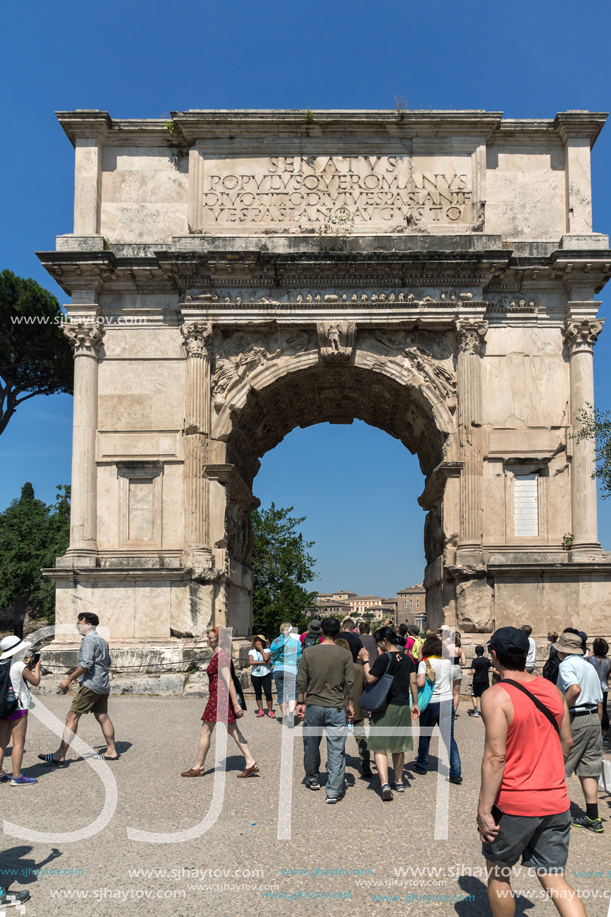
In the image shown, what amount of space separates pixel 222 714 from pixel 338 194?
12.8m

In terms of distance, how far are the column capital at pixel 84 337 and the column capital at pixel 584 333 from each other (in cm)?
1012

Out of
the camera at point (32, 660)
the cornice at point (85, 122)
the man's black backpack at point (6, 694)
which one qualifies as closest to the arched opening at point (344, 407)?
the cornice at point (85, 122)

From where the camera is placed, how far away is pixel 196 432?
16.5 m

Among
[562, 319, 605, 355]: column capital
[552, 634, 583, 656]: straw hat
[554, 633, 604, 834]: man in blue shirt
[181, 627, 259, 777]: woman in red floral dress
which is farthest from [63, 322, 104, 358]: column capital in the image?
[554, 633, 604, 834]: man in blue shirt

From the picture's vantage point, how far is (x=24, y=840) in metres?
5.88

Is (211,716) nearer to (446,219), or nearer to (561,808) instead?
(561,808)

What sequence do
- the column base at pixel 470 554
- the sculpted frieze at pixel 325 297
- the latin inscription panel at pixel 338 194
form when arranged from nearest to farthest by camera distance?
the column base at pixel 470 554 → the sculpted frieze at pixel 325 297 → the latin inscription panel at pixel 338 194

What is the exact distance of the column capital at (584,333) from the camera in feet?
55.0

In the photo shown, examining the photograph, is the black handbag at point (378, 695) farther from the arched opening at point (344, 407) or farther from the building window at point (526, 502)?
the building window at point (526, 502)

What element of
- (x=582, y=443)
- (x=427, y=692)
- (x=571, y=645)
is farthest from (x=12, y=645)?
(x=582, y=443)

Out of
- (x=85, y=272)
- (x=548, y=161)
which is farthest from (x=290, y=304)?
(x=548, y=161)

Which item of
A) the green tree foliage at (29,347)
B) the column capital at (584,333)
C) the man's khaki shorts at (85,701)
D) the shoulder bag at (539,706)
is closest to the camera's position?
the shoulder bag at (539,706)

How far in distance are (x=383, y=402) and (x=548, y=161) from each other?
653 centimetres

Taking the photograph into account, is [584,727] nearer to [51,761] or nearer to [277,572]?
[51,761]
